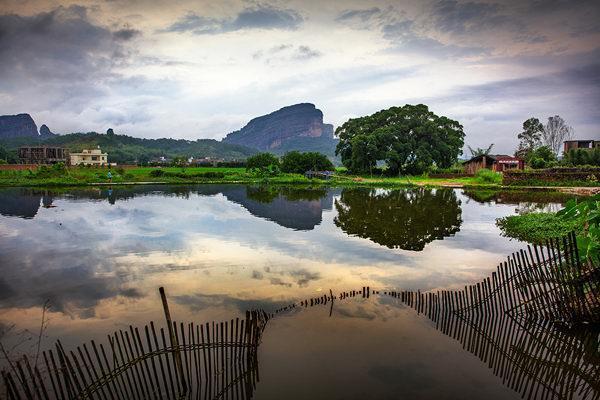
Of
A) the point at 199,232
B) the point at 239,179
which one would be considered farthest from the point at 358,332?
the point at 239,179

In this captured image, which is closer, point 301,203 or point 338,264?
point 338,264

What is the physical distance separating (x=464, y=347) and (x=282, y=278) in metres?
6.94

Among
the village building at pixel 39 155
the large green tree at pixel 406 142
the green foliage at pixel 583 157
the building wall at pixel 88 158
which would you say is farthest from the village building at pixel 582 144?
the village building at pixel 39 155

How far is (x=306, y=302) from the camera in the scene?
39.4ft

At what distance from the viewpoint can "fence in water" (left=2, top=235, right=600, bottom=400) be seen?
23.9 feet

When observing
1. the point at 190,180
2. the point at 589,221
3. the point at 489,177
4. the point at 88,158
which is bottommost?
the point at 190,180

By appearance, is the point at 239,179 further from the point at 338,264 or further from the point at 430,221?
the point at 338,264

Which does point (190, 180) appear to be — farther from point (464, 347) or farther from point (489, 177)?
point (464, 347)

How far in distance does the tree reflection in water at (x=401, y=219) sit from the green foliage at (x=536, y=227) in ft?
10.3

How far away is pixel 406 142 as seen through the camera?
7694cm

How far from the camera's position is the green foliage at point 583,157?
6869 centimetres

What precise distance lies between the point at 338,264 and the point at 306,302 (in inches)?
194

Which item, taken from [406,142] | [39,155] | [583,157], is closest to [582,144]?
[583,157]

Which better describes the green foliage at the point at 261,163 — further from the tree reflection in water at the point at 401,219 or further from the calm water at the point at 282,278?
the calm water at the point at 282,278
